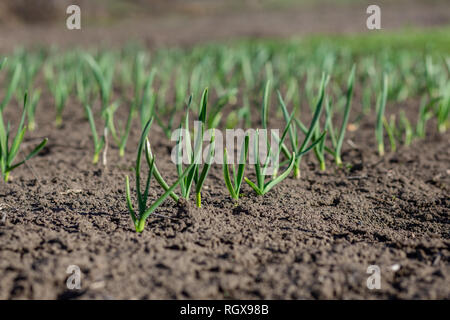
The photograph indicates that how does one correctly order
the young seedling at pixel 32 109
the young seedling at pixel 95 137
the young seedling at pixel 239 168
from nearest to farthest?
the young seedling at pixel 239 168 < the young seedling at pixel 95 137 < the young seedling at pixel 32 109

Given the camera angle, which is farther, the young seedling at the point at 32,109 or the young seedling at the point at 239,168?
the young seedling at the point at 32,109

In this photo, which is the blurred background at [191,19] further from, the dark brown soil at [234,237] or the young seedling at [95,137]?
the dark brown soil at [234,237]

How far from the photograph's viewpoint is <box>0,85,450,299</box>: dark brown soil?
3.86 feet

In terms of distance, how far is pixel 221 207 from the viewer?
163 cm

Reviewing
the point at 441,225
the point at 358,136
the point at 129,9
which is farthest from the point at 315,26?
the point at 441,225

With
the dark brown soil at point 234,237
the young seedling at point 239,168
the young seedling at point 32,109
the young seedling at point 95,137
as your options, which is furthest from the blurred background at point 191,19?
the young seedling at point 239,168

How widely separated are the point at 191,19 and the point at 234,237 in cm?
1233

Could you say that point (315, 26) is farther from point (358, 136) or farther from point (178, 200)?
point (178, 200)

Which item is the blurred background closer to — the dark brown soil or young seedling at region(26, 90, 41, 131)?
young seedling at region(26, 90, 41, 131)

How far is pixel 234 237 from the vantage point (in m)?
Answer: 1.39

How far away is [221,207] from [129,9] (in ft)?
45.1

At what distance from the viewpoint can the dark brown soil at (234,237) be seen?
1177 millimetres

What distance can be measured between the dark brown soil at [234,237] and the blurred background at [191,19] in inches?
257

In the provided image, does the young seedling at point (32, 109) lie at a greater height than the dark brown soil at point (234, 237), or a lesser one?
greater
